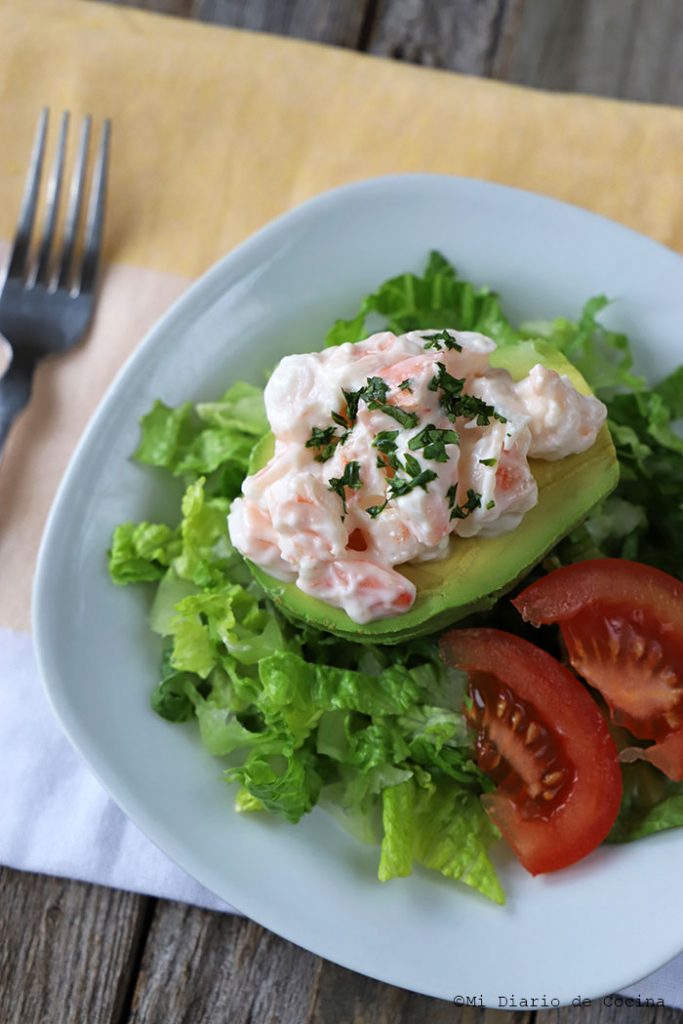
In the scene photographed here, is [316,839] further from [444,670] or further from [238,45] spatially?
[238,45]

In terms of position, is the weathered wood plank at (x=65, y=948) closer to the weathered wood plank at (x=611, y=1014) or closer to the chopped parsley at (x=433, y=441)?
the weathered wood plank at (x=611, y=1014)

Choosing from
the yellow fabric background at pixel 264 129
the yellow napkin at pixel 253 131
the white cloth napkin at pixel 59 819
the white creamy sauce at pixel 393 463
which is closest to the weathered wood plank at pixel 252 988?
the white cloth napkin at pixel 59 819

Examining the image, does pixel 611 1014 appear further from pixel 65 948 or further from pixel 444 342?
pixel 444 342

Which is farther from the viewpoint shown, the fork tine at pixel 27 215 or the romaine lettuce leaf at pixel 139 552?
the fork tine at pixel 27 215

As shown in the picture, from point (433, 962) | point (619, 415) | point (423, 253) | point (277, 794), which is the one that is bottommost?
point (433, 962)

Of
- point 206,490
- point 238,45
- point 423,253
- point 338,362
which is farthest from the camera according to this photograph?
point 238,45

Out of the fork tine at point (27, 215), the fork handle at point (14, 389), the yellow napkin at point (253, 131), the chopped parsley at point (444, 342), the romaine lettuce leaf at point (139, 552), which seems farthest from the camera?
the yellow napkin at point (253, 131)

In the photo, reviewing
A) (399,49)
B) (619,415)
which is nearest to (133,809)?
(619,415)
